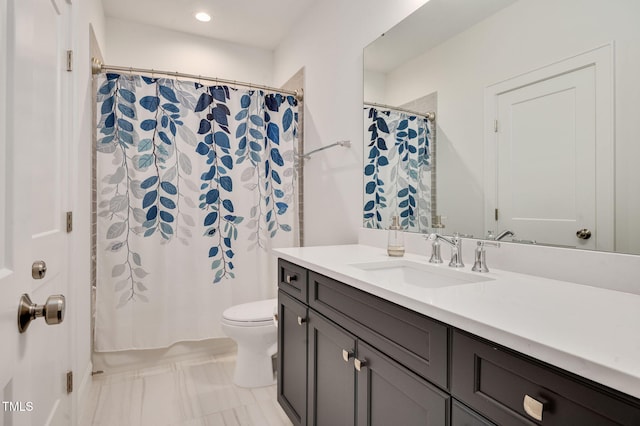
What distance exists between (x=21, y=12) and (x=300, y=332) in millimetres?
1322

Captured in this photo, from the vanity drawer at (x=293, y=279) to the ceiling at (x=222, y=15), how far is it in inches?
77.0

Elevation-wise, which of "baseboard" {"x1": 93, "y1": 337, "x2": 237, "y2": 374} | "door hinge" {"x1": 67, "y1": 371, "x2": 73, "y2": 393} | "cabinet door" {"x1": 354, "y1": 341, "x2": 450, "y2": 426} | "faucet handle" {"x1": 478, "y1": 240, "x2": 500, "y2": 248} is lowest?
"baseboard" {"x1": 93, "y1": 337, "x2": 237, "y2": 374}

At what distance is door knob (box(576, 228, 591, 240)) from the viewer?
3.28ft

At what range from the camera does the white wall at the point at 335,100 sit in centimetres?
199

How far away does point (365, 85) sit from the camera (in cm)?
194

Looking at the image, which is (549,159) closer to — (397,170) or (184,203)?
(397,170)

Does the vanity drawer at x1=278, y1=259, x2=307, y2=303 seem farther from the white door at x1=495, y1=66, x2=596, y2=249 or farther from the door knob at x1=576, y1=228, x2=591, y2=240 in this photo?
the door knob at x1=576, y1=228, x2=591, y2=240

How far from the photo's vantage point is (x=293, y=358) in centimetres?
157

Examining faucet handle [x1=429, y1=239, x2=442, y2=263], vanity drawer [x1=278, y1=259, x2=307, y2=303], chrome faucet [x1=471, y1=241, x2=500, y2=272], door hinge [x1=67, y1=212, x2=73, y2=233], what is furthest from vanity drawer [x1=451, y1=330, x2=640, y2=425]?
door hinge [x1=67, y1=212, x2=73, y2=233]

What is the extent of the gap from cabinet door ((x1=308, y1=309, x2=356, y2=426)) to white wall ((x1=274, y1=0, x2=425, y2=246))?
2.78 feet

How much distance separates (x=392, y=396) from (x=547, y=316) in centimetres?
46

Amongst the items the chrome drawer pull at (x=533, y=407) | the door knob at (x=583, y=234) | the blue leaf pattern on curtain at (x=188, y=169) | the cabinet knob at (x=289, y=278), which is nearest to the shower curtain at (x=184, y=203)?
the blue leaf pattern on curtain at (x=188, y=169)

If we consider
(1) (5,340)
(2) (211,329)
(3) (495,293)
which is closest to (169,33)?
(2) (211,329)

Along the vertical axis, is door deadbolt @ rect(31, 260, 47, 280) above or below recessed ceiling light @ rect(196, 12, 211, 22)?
below
